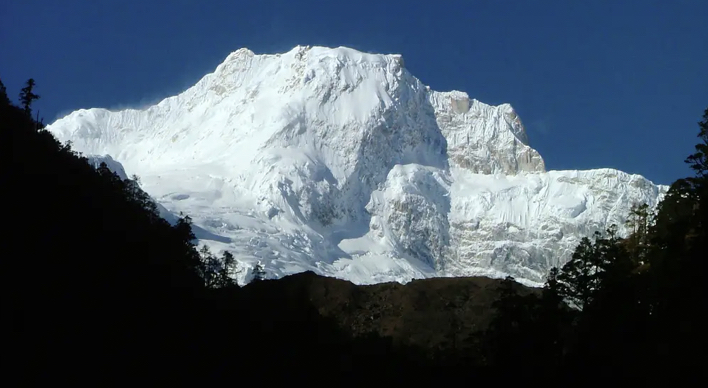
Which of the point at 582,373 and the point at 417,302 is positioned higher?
the point at 417,302

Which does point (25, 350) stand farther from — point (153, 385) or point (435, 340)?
point (435, 340)

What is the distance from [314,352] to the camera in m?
80.9

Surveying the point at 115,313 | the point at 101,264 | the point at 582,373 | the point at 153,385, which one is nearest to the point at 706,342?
the point at 582,373

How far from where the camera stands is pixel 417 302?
→ 10062 cm

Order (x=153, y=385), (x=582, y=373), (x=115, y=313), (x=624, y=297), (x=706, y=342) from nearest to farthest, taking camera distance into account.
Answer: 1. (x=706, y=342)
2. (x=582, y=373)
3. (x=624, y=297)
4. (x=153, y=385)
5. (x=115, y=313)

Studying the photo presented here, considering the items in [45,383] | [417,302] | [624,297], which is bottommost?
[45,383]

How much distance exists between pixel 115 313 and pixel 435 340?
28408 mm

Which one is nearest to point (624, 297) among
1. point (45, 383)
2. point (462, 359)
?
point (462, 359)

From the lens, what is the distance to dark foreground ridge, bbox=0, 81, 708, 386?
57.3 meters

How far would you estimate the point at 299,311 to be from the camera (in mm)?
91375

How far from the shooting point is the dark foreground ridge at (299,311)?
188 ft

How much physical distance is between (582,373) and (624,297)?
6.31m

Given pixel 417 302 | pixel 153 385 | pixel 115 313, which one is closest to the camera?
pixel 153 385

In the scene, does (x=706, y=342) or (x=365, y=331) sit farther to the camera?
(x=365, y=331)
